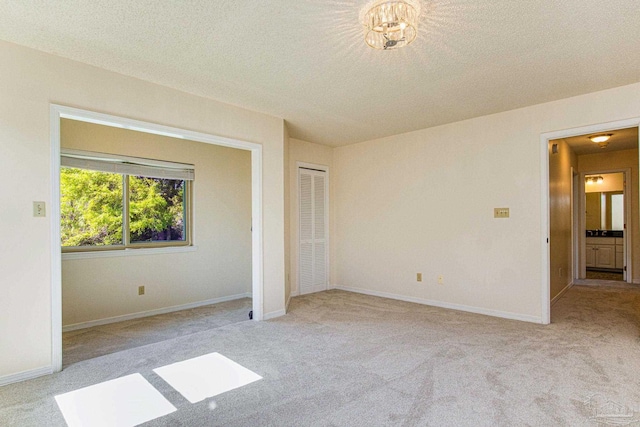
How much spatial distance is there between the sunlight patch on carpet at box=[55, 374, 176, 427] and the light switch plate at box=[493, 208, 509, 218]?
12.9 feet

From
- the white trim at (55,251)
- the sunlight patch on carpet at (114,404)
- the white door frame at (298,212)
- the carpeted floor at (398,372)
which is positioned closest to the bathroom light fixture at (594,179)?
the carpeted floor at (398,372)

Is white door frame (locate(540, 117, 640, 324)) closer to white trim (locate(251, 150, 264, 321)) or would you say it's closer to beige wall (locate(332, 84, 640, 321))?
beige wall (locate(332, 84, 640, 321))

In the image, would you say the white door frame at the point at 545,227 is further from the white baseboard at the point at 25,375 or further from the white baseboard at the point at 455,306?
the white baseboard at the point at 25,375

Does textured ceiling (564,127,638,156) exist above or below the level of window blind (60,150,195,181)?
above

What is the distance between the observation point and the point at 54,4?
6.68ft

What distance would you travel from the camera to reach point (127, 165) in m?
4.20

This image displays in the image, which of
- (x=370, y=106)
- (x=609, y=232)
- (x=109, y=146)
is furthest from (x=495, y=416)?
(x=609, y=232)

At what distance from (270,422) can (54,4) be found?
9.13 feet

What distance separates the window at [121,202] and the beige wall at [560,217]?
4988 millimetres

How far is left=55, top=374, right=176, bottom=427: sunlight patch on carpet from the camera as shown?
80.0 inches

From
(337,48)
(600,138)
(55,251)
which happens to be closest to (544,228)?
(600,138)

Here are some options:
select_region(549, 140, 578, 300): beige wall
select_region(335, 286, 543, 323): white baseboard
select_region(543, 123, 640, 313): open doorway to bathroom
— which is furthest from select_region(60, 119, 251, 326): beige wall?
select_region(549, 140, 578, 300): beige wall

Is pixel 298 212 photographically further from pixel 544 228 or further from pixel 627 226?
pixel 627 226

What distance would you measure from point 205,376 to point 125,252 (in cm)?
229
